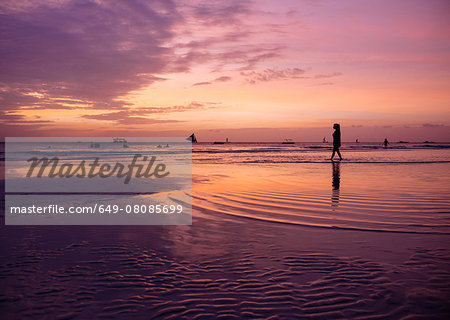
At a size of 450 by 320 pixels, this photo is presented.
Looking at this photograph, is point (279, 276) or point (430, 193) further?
point (430, 193)

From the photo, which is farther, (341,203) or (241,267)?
(341,203)

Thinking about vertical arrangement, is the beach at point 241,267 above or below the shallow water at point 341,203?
below

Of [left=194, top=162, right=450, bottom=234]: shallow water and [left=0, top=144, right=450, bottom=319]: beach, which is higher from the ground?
[left=194, top=162, right=450, bottom=234]: shallow water

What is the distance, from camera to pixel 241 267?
4.41 m

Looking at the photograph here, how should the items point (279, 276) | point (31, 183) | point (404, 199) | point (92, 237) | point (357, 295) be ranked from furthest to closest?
point (31, 183) → point (404, 199) → point (92, 237) → point (279, 276) → point (357, 295)

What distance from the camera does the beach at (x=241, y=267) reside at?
3.31 metres

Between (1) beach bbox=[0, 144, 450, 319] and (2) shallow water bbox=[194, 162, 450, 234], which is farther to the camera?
(2) shallow water bbox=[194, 162, 450, 234]

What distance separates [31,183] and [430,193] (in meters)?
15.1

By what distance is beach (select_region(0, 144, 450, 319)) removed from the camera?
3.31 metres

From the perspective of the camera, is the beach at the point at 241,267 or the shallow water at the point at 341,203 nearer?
the beach at the point at 241,267

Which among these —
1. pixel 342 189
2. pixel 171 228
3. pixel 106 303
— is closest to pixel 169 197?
pixel 171 228

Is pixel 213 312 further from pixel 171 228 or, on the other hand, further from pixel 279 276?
pixel 171 228

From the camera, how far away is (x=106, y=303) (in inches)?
134

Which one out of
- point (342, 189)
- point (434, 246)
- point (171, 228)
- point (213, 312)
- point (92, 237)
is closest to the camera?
point (213, 312)
